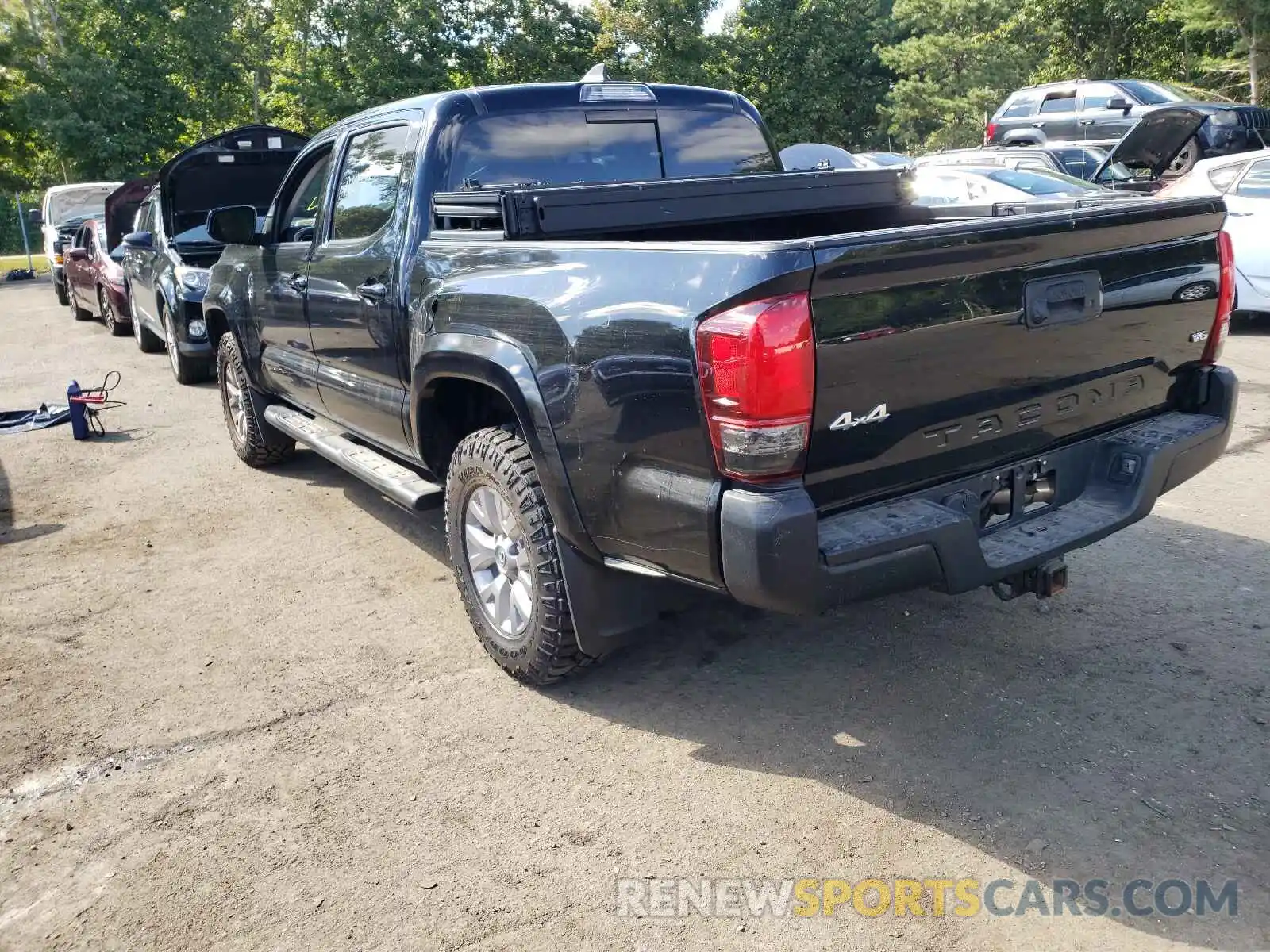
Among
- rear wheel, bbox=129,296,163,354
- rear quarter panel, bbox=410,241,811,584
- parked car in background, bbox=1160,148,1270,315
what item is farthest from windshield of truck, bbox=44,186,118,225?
rear quarter panel, bbox=410,241,811,584

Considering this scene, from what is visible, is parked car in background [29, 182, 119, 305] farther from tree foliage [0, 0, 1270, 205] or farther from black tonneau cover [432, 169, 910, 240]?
black tonneau cover [432, 169, 910, 240]

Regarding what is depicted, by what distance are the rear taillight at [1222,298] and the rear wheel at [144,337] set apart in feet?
37.2

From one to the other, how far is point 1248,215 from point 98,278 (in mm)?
13629

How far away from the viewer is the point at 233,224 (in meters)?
5.60

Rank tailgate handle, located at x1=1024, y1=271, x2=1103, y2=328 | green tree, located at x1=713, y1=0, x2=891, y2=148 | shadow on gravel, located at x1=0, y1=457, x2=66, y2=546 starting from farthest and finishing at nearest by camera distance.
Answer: green tree, located at x1=713, y1=0, x2=891, y2=148 → shadow on gravel, located at x1=0, y1=457, x2=66, y2=546 → tailgate handle, located at x1=1024, y1=271, x2=1103, y2=328

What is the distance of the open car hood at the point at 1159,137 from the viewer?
11422 mm

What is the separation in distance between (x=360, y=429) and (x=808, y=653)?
2.39 metres

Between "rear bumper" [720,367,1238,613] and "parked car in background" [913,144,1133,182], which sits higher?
"parked car in background" [913,144,1133,182]

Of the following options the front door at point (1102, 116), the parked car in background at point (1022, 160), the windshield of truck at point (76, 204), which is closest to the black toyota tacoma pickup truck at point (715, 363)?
the parked car in background at point (1022, 160)

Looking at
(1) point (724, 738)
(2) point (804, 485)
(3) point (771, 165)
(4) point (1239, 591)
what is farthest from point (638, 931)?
(3) point (771, 165)

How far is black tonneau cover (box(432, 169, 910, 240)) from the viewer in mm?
3713

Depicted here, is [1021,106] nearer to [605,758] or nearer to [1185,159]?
[1185,159]

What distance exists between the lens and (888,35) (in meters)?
36.3

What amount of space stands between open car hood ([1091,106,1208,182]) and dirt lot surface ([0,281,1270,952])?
7800 millimetres
